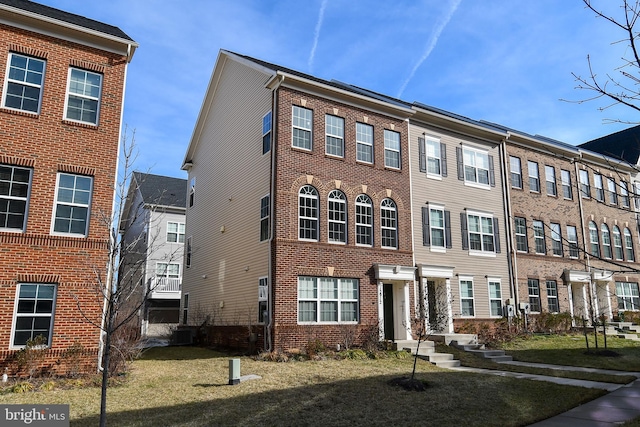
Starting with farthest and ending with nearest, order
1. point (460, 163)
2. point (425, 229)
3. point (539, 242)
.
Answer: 1. point (539, 242)
2. point (460, 163)
3. point (425, 229)

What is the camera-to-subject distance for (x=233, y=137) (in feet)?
Result: 72.1

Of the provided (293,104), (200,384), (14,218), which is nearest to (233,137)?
(293,104)

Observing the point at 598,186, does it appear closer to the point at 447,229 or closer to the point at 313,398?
the point at 447,229

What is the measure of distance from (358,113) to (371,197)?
348 cm

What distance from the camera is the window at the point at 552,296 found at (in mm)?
24375

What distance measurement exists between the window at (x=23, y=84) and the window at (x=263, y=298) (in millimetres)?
8660

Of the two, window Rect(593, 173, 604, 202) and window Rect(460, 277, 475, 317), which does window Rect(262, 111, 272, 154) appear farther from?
window Rect(593, 173, 604, 202)

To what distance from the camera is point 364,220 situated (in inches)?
741

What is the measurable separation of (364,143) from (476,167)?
6891mm

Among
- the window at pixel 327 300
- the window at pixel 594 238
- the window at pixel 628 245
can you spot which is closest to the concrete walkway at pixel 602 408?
the window at pixel 327 300

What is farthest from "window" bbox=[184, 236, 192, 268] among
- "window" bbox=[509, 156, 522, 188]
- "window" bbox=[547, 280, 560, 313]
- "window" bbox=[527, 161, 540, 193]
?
"window" bbox=[547, 280, 560, 313]

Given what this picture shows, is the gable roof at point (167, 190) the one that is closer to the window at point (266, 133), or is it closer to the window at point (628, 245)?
the window at point (266, 133)

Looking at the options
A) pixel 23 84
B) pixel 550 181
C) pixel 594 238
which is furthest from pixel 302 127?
pixel 594 238

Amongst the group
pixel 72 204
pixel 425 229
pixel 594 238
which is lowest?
pixel 72 204
